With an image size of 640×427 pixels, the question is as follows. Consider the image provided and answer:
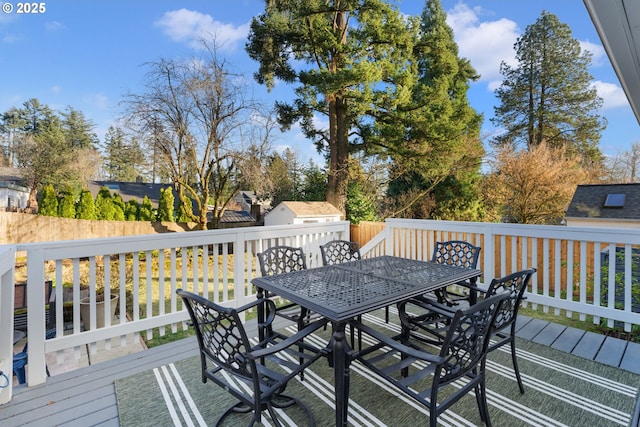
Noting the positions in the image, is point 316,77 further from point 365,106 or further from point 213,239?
point 213,239

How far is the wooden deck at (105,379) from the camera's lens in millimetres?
1949

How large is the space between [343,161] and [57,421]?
934 centimetres

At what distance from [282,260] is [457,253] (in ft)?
6.09

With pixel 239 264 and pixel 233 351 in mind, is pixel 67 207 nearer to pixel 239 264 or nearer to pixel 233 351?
pixel 239 264

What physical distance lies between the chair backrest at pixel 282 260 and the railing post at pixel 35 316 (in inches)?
63.5

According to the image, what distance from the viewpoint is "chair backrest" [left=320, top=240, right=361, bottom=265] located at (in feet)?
11.1

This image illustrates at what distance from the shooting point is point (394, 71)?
979 cm

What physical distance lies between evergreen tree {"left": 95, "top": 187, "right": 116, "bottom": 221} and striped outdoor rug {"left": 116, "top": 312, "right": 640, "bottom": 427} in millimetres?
12972

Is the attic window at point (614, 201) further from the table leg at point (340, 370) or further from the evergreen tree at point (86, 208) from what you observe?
the evergreen tree at point (86, 208)

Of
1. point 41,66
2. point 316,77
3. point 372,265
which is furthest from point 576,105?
point 41,66

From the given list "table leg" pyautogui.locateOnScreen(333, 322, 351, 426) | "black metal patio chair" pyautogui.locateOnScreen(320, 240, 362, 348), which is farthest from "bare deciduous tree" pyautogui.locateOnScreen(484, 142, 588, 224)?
"table leg" pyautogui.locateOnScreen(333, 322, 351, 426)

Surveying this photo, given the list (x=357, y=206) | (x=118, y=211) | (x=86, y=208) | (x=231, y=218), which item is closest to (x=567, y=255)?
(x=357, y=206)

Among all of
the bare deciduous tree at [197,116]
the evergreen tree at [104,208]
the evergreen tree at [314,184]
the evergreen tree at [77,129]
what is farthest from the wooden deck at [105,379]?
the evergreen tree at [77,129]

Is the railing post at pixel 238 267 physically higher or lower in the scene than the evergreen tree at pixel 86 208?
lower
